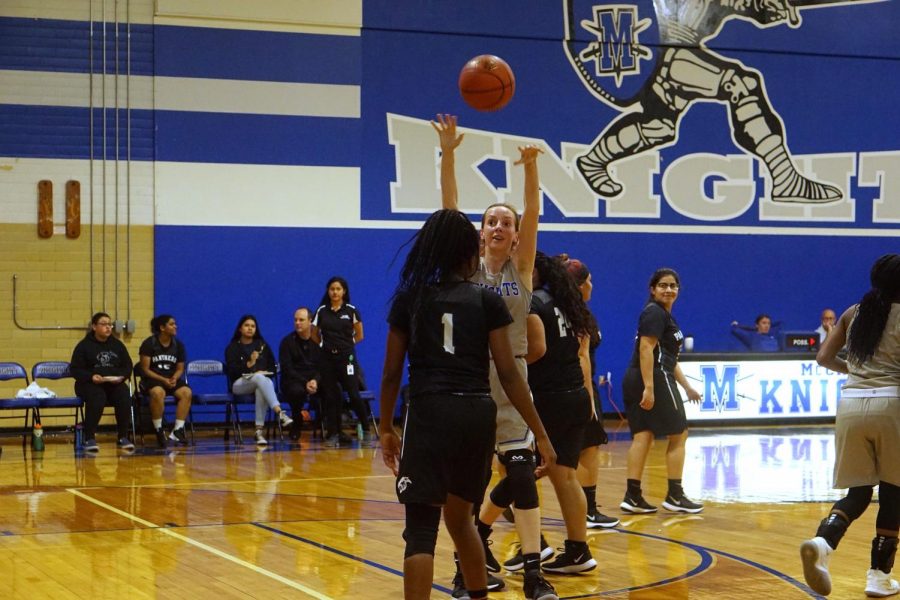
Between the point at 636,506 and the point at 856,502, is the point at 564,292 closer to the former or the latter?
the point at 856,502

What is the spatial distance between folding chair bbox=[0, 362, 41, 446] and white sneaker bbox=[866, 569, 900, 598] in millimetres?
9384

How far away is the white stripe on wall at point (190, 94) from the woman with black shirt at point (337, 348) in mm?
2834

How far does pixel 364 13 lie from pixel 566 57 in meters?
2.80

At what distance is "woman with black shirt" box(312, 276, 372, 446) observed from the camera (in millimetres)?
13180

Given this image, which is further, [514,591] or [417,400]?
[514,591]

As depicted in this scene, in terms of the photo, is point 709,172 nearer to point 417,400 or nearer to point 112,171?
point 112,171

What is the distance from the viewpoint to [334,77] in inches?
589

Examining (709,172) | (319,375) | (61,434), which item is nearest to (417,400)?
(319,375)

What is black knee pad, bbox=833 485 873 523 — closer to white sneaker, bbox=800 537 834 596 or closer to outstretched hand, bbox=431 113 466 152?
white sneaker, bbox=800 537 834 596

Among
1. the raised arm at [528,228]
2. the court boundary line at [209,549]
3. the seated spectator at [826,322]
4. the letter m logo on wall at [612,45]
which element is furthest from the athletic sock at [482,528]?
the seated spectator at [826,322]

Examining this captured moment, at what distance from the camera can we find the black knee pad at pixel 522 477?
5375 mm

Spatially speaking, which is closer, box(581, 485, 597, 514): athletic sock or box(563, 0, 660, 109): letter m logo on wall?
box(581, 485, 597, 514): athletic sock

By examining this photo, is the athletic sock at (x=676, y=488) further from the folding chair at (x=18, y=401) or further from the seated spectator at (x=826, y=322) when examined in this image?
the seated spectator at (x=826, y=322)

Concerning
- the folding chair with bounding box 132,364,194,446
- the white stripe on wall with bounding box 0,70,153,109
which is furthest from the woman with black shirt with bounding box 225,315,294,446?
the white stripe on wall with bounding box 0,70,153,109
